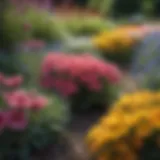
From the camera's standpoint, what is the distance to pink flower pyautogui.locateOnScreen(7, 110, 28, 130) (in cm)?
510

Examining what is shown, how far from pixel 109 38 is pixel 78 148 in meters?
5.22

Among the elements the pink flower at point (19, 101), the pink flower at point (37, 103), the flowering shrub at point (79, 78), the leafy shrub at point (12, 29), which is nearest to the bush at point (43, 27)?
the leafy shrub at point (12, 29)

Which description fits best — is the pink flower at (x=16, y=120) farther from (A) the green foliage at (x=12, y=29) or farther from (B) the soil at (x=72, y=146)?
(A) the green foliage at (x=12, y=29)

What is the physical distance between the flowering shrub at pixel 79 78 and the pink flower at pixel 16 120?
158cm

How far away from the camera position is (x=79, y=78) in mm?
7070

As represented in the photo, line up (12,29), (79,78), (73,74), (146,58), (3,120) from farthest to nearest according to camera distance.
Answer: (146,58), (12,29), (79,78), (73,74), (3,120)

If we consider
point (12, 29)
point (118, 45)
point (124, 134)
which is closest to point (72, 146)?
point (124, 134)

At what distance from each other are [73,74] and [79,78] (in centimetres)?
14

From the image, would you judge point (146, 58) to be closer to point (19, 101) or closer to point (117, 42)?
point (117, 42)

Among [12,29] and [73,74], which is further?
[12,29]

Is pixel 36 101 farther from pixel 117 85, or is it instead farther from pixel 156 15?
pixel 156 15

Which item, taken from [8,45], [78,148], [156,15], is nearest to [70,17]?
[156,15]

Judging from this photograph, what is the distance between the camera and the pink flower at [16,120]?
16.7 feet

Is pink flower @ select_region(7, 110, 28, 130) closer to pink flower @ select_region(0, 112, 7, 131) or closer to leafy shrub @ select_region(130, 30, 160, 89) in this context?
pink flower @ select_region(0, 112, 7, 131)
